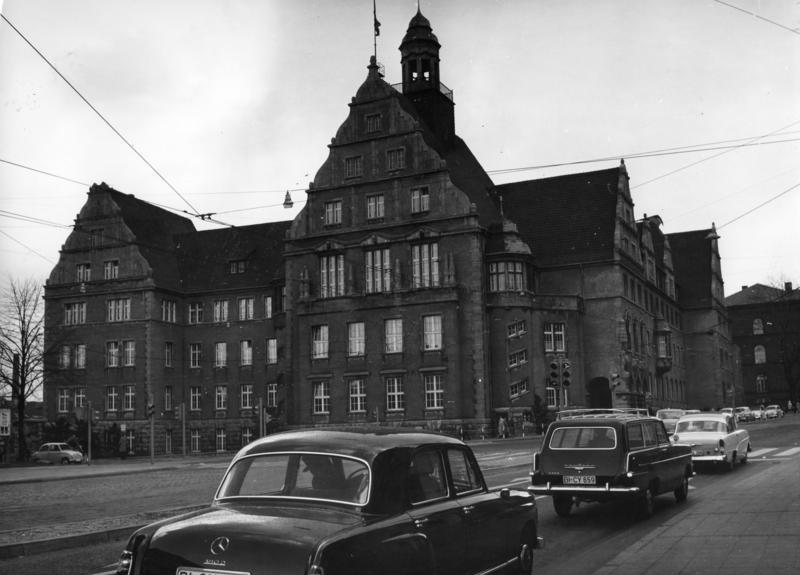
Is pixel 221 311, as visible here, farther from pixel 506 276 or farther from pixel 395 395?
pixel 506 276

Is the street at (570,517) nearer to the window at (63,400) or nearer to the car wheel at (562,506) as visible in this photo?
the car wheel at (562,506)

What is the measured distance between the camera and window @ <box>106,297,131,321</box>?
6069cm

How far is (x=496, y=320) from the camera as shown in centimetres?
5131

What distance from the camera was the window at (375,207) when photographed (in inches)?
2079

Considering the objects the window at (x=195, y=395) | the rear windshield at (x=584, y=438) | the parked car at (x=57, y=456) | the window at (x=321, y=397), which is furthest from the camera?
the window at (x=195, y=395)

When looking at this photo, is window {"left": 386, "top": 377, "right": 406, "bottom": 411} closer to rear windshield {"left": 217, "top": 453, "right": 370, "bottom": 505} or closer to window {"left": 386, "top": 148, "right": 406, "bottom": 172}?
window {"left": 386, "top": 148, "right": 406, "bottom": 172}

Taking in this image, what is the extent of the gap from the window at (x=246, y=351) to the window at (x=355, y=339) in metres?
11.8

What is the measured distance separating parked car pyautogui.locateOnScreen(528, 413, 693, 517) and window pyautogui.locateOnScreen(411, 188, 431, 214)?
38.0 metres

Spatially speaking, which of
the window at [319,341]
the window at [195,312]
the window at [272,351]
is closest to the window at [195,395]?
the window at [195,312]

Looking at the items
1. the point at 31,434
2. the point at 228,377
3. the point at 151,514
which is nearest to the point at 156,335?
the point at 228,377

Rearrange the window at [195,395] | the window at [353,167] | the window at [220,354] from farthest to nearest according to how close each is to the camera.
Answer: the window at [220,354]
the window at [195,395]
the window at [353,167]

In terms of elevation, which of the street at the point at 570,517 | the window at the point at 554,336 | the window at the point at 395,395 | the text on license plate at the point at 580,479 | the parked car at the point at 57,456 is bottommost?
the parked car at the point at 57,456

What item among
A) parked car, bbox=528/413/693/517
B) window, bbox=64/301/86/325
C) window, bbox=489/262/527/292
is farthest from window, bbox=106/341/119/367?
parked car, bbox=528/413/693/517

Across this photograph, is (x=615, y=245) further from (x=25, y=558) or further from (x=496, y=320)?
(x=25, y=558)
